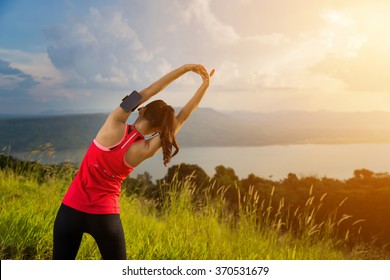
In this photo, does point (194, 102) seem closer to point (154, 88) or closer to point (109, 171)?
point (154, 88)

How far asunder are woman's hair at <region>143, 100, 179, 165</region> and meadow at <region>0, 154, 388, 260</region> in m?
1.69

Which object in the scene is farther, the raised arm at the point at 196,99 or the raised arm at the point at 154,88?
the raised arm at the point at 196,99

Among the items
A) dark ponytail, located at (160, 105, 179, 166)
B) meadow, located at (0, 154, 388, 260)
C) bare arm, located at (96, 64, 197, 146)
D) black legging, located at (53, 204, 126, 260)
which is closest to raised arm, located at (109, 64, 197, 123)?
bare arm, located at (96, 64, 197, 146)

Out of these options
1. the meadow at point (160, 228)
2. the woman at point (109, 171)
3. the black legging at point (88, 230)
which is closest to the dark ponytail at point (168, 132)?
the woman at point (109, 171)

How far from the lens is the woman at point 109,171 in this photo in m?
2.88

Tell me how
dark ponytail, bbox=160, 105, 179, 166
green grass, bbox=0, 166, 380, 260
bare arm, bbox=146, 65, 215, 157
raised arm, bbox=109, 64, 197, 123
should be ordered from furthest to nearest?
1. green grass, bbox=0, 166, 380, 260
2. bare arm, bbox=146, 65, 215, 157
3. raised arm, bbox=109, 64, 197, 123
4. dark ponytail, bbox=160, 105, 179, 166

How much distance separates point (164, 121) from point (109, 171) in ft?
1.54

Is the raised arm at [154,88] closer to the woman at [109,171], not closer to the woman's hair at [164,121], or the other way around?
the woman at [109,171]

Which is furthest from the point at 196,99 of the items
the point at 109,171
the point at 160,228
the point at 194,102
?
the point at 160,228

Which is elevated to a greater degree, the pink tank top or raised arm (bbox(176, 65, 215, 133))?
raised arm (bbox(176, 65, 215, 133))

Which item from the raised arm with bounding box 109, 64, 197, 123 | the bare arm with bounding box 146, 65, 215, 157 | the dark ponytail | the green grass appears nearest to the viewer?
the dark ponytail

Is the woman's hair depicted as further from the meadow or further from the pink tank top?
the meadow

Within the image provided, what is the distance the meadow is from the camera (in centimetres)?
425

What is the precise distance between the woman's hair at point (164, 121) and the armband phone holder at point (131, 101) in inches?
3.0
